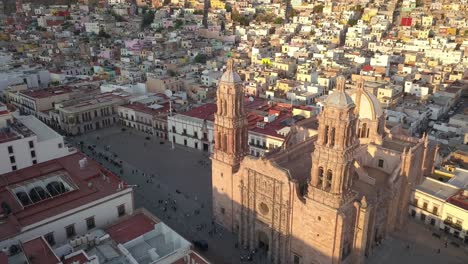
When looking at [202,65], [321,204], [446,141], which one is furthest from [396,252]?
[202,65]

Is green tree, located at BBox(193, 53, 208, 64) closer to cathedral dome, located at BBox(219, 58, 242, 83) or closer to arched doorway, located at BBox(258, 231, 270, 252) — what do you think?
cathedral dome, located at BBox(219, 58, 242, 83)

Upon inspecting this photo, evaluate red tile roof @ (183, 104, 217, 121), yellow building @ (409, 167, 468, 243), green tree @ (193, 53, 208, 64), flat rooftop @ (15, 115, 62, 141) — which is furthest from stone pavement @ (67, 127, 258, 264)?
green tree @ (193, 53, 208, 64)

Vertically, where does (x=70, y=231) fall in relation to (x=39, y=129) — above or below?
below

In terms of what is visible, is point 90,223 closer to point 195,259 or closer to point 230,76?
point 195,259

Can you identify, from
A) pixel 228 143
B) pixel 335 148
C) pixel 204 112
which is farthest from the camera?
pixel 204 112

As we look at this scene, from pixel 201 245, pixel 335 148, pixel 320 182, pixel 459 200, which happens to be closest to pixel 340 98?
pixel 335 148

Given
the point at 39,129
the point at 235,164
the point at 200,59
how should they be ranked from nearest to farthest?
the point at 235,164 → the point at 39,129 → the point at 200,59

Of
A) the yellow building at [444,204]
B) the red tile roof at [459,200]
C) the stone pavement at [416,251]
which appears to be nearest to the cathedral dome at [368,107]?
the yellow building at [444,204]

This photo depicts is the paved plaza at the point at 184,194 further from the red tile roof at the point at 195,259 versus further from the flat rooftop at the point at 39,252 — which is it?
the flat rooftop at the point at 39,252
